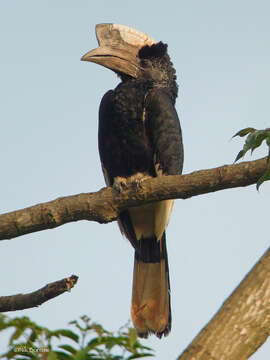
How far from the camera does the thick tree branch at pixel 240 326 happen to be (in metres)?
2.36

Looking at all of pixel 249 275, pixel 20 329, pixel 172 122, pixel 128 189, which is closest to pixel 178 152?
pixel 172 122

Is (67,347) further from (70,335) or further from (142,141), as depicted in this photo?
(142,141)

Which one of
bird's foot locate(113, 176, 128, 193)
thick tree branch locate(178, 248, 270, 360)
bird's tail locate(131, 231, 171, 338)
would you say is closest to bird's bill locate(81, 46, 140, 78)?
bird's foot locate(113, 176, 128, 193)

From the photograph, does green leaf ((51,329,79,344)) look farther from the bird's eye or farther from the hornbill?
the bird's eye

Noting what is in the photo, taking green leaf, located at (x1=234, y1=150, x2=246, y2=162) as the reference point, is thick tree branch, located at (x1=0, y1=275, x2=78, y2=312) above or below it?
below

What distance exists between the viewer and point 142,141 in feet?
16.8

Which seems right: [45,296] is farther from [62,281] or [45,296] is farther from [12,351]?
[12,351]

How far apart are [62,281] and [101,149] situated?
2.46m

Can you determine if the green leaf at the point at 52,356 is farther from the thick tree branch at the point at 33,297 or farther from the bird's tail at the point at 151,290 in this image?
the bird's tail at the point at 151,290

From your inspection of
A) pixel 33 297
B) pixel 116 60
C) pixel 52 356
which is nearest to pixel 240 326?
pixel 52 356

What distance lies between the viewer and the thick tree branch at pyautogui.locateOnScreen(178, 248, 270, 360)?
2.36m

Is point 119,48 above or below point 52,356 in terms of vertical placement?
above

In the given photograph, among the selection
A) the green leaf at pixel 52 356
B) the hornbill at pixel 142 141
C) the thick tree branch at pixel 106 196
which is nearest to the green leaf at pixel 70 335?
the green leaf at pixel 52 356

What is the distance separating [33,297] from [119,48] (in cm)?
316
